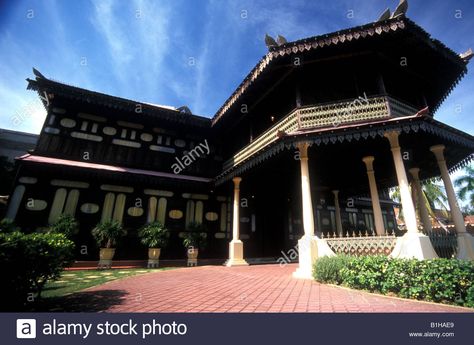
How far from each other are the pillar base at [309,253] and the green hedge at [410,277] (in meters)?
0.90

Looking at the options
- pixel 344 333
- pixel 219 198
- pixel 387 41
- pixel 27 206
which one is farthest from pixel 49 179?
pixel 387 41

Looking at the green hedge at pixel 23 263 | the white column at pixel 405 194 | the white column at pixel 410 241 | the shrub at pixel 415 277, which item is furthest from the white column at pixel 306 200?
the green hedge at pixel 23 263

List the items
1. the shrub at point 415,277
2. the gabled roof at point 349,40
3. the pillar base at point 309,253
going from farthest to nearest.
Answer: the gabled roof at point 349,40
the pillar base at point 309,253
the shrub at point 415,277

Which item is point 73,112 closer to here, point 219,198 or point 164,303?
point 219,198

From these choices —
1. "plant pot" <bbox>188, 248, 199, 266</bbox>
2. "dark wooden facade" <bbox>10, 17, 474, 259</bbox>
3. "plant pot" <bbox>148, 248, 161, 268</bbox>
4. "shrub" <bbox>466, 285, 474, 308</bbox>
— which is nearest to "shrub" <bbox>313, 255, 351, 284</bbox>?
"shrub" <bbox>466, 285, 474, 308</bbox>

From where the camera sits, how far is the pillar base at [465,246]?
6.98 m

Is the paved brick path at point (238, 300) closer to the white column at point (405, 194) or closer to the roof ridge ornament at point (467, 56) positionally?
the white column at point (405, 194)

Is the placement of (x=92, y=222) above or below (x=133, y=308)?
above

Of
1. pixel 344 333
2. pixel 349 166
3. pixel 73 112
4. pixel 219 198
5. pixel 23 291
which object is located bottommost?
pixel 344 333

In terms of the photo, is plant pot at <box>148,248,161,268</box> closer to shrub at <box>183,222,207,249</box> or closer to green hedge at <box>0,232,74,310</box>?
shrub at <box>183,222,207,249</box>

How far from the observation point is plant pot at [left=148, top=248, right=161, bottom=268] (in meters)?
10.5

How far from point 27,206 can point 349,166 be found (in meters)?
14.6

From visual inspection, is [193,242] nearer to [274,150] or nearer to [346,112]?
[274,150]

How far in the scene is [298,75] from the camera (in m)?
9.50
